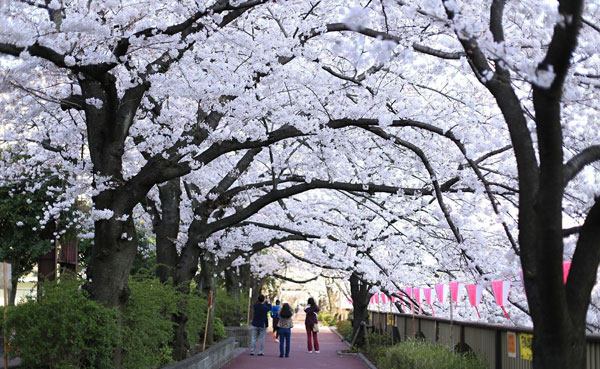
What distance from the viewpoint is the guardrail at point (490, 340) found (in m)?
8.95

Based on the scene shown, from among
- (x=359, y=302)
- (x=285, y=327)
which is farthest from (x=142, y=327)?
(x=359, y=302)

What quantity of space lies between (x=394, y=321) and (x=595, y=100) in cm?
1513

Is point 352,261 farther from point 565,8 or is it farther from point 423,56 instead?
point 565,8

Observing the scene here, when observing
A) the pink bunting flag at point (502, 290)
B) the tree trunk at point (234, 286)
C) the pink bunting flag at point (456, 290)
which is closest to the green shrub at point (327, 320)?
the tree trunk at point (234, 286)

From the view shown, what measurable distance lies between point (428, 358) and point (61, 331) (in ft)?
20.6

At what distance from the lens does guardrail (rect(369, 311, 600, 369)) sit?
895 cm

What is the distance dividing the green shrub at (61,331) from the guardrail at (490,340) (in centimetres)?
525

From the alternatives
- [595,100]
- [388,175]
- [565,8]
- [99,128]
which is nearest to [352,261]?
[388,175]

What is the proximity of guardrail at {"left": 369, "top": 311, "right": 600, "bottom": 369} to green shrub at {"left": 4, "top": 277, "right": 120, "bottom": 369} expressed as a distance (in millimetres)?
5253

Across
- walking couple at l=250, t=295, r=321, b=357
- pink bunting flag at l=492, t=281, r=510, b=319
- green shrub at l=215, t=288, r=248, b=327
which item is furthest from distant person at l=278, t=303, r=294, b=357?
pink bunting flag at l=492, t=281, r=510, b=319

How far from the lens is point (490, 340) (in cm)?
1062

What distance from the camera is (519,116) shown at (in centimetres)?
610

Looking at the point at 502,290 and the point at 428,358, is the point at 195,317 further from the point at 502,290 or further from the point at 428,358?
the point at 502,290

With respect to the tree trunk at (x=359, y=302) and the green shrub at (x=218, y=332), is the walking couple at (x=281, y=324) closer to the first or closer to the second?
the green shrub at (x=218, y=332)
